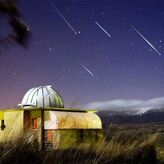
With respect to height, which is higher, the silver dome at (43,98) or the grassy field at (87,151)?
the silver dome at (43,98)

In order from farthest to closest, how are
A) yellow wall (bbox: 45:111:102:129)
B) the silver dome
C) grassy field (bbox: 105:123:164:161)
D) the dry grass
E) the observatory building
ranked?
the silver dome → yellow wall (bbox: 45:111:102:129) → the observatory building → grassy field (bbox: 105:123:164:161) → the dry grass

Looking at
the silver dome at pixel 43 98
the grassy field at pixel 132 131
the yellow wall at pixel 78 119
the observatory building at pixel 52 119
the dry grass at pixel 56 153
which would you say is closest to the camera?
the dry grass at pixel 56 153

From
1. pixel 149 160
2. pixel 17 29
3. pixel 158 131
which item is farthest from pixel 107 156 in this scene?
pixel 149 160

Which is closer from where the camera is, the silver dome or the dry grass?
the dry grass

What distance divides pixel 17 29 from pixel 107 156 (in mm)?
3941

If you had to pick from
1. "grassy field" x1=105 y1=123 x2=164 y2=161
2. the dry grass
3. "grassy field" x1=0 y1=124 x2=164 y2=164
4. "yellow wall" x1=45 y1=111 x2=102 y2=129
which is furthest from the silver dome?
the dry grass

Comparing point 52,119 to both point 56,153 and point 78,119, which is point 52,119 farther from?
point 56,153

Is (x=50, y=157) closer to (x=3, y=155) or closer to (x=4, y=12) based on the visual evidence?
(x=3, y=155)

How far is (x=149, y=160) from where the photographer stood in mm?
11945

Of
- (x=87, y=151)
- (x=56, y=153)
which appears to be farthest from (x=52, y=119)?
(x=56, y=153)

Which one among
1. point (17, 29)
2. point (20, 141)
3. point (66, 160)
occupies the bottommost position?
point (66, 160)

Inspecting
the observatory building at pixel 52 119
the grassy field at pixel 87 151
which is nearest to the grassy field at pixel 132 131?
the grassy field at pixel 87 151

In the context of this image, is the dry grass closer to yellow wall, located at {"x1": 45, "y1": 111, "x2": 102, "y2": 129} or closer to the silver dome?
yellow wall, located at {"x1": 45, "y1": 111, "x2": 102, "y2": 129}

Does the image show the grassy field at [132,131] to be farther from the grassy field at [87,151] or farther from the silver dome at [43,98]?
the silver dome at [43,98]
